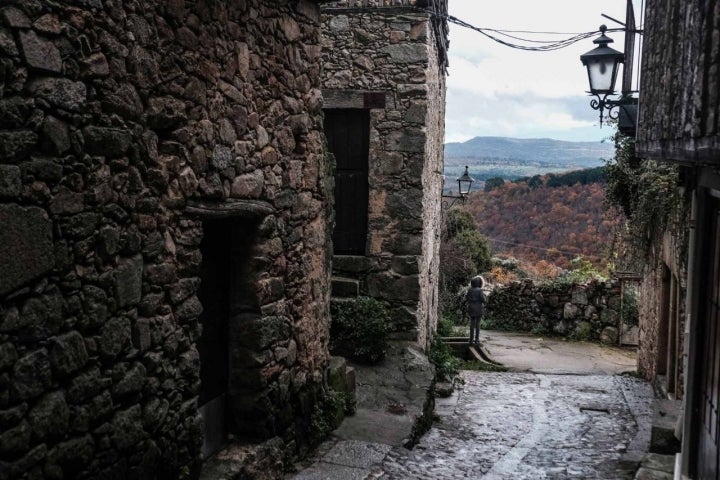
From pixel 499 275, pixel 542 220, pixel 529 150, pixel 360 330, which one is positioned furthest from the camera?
pixel 529 150

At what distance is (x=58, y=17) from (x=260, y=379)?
8.36ft

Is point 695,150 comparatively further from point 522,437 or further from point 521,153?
point 521,153

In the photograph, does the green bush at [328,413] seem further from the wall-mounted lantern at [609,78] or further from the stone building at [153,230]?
the wall-mounted lantern at [609,78]

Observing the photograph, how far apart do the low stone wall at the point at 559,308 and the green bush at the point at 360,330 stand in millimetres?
9335

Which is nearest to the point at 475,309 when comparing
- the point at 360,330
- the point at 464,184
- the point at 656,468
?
the point at 464,184

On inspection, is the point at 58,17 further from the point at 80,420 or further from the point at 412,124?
the point at 412,124

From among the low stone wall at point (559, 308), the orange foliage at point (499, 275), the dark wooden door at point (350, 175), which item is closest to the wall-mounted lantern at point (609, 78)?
the dark wooden door at point (350, 175)

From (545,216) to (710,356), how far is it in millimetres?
24441

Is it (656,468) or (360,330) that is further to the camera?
(360,330)

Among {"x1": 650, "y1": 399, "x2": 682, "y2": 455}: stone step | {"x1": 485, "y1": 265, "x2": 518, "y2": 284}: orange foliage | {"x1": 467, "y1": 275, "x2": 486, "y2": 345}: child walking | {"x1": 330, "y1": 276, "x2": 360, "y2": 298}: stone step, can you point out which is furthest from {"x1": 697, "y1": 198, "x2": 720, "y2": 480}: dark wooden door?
{"x1": 485, "y1": 265, "x2": 518, "y2": 284}: orange foliage

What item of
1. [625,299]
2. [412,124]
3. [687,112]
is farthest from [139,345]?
[625,299]

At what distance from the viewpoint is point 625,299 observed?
15422 mm

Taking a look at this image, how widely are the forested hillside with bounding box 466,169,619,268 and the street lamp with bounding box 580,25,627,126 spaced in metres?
18.2

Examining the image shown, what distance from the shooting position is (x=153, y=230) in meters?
3.30
